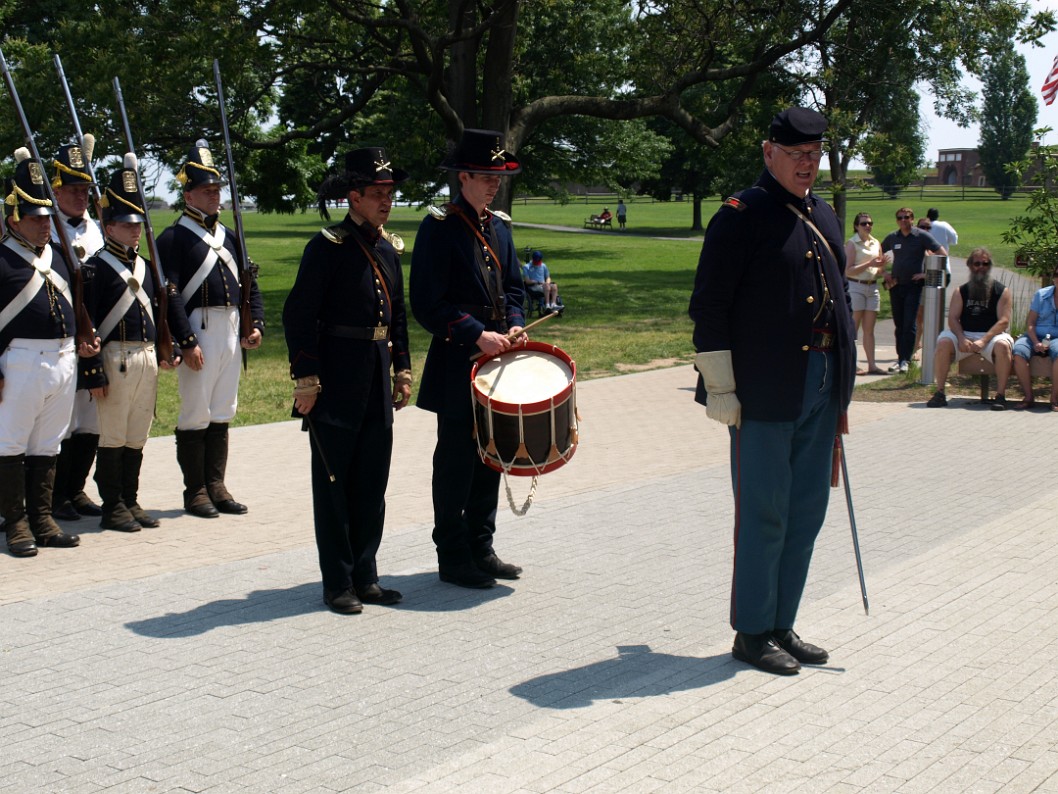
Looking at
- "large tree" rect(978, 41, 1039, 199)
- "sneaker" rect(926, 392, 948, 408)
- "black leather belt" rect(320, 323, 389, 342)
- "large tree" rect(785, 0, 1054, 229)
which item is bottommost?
"sneaker" rect(926, 392, 948, 408)

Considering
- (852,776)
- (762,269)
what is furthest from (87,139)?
(852,776)

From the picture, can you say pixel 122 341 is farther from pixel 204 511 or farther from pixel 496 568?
pixel 496 568

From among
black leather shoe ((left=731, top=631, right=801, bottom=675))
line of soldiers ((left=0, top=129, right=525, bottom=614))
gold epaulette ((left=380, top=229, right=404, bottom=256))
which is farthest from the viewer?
gold epaulette ((left=380, top=229, right=404, bottom=256))

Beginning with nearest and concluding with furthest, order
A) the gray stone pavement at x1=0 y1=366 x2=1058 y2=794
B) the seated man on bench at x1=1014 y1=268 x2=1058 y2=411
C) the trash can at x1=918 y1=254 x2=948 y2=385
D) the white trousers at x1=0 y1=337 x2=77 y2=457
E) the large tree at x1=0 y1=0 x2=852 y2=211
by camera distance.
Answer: the gray stone pavement at x1=0 y1=366 x2=1058 y2=794 < the white trousers at x1=0 y1=337 x2=77 y2=457 < the seated man on bench at x1=1014 y1=268 x2=1058 y2=411 < the trash can at x1=918 y1=254 x2=948 y2=385 < the large tree at x1=0 y1=0 x2=852 y2=211

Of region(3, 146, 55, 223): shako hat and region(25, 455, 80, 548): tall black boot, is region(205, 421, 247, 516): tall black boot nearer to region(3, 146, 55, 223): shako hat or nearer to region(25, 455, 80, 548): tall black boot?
region(25, 455, 80, 548): tall black boot

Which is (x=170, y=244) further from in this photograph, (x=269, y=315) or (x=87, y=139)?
(x=269, y=315)

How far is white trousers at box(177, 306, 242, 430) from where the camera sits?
8.75 metres

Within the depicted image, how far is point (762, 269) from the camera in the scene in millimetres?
5582

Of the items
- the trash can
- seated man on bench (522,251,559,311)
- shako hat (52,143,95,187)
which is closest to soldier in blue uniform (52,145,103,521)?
shako hat (52,143,95,187)

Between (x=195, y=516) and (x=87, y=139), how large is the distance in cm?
251

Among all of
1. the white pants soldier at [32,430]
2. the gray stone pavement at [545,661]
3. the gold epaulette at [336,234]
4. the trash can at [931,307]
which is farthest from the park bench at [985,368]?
the white pants soldier at [32,430]

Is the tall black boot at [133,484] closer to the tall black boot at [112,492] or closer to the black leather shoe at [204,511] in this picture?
the tall black boot at [112,492]

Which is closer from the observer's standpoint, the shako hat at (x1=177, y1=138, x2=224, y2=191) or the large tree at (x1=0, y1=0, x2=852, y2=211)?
the shako hat at (x1=177, y1=138, x2=224, y2=191)

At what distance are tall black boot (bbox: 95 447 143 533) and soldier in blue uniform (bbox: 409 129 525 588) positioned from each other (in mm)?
2335
